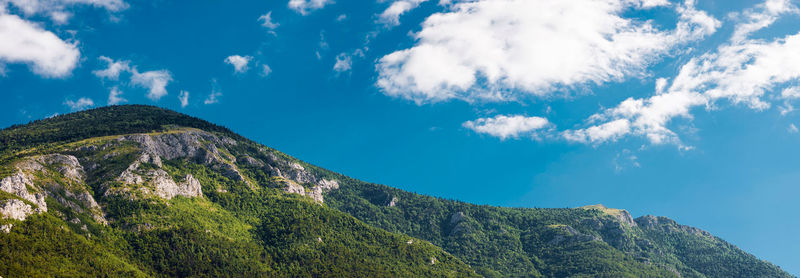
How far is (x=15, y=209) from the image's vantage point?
192 meters

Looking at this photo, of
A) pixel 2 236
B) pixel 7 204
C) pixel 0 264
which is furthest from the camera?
pixel 7 204

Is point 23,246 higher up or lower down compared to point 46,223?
lower down

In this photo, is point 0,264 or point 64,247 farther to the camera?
point 64,247

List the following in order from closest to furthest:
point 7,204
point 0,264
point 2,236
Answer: point 0,264, point 2,236, point 7,204

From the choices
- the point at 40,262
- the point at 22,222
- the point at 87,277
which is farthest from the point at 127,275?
the point at 22,222

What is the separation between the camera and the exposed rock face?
188250mm

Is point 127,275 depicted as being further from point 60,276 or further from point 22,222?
point 22,222

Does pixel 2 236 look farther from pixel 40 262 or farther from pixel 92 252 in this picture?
pixel 92 252

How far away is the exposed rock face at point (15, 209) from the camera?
618 ft

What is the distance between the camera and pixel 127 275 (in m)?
196

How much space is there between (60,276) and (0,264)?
1758cm

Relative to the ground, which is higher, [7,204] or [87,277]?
[7,204]

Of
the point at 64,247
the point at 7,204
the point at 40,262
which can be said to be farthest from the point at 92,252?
the point at 7,204

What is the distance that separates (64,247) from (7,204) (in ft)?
86.1
